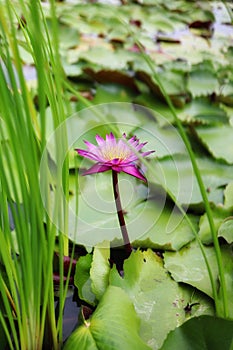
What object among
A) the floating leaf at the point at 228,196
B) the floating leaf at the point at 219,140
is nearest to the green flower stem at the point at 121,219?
the floating leaf at the point at 228,196

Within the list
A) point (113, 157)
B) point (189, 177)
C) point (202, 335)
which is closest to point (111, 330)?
point (202, 335)

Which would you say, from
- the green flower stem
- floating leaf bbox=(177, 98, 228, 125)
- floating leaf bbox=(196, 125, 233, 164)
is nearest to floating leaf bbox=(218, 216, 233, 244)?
the green flower stem

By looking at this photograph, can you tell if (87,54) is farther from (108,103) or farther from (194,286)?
(194,286)

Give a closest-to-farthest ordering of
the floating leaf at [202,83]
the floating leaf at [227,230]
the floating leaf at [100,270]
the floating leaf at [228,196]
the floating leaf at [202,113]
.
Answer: the floating leaf at [100,270]
the floating leaf at [227,230]
the floating leaf at [228,196]
the floating leaf at [202,113]
the floating leaf at [202,83]

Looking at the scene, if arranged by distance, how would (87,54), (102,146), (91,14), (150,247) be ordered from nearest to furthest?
(102,146), (150,247), (87,54), (91,14)

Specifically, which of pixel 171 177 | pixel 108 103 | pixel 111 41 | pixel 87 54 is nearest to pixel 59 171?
pixel 171 177

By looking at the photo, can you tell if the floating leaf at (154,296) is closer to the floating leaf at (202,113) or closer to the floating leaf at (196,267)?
the floating leaf at (196,267)

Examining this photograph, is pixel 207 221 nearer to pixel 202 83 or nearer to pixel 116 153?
pixel 116 153

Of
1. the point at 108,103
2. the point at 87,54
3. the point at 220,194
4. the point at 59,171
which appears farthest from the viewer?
the point at 87,54

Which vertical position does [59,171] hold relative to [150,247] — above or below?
above
